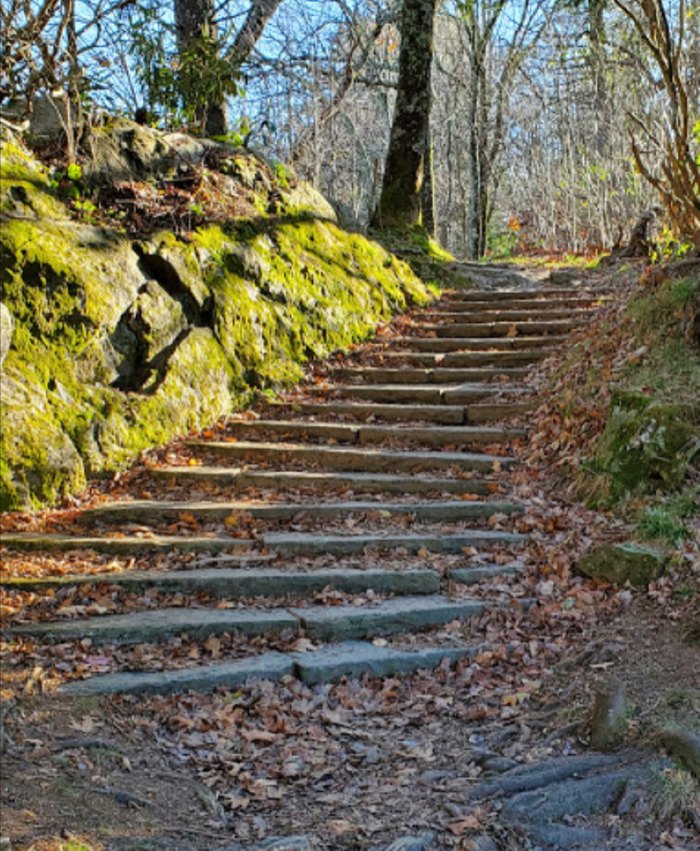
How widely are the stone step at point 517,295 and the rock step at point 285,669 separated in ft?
23.1

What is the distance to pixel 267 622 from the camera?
4.46m

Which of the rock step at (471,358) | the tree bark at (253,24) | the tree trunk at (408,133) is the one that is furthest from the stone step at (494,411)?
the tree bark at (253,24)

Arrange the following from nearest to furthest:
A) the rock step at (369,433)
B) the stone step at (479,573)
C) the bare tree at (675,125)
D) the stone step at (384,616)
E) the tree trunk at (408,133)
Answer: the stone step at (384,616)
the stone step at (479,573)
the bare tree at (675,125)
the rock step at (369,433)
the tree trunk at (408,133)

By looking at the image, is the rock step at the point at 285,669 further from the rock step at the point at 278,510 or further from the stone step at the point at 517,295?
the stone step at the point at 517,295

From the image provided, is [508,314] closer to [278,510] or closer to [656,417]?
[656,417]

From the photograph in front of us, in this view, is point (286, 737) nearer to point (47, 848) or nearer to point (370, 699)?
point (370, 699)

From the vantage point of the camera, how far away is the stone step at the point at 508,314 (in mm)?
9828

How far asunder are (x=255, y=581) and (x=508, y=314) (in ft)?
20.4

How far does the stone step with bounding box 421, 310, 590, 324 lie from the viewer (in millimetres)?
9828

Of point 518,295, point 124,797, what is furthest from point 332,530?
point 518,295

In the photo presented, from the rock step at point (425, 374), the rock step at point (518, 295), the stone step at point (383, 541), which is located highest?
the rock step at point (518, 295)

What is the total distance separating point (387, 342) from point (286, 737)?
6.32 meters

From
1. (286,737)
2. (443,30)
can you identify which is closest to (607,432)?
(286,737)

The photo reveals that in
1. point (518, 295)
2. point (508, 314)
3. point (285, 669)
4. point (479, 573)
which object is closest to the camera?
point (285, 669)
